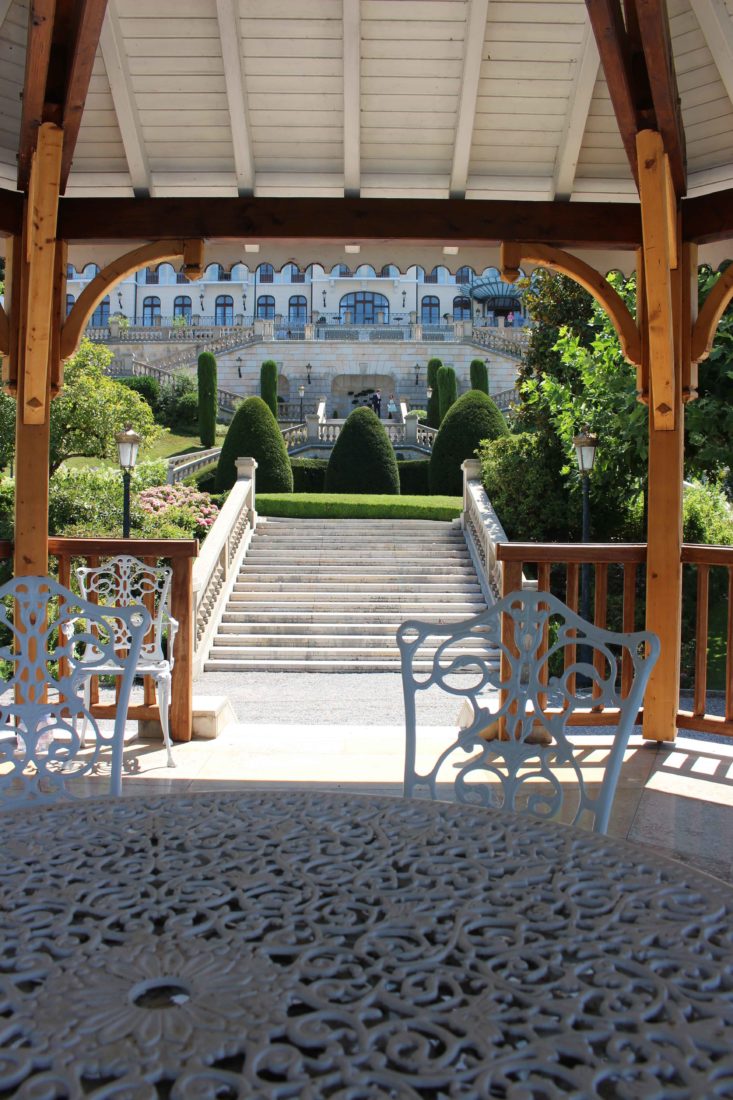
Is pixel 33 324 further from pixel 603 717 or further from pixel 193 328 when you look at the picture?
pixel 193 328

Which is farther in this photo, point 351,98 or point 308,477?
point 308,477

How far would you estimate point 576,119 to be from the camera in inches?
192

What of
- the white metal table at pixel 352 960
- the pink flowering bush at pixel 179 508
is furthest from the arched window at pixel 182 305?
the white metal table at pixel 352 960

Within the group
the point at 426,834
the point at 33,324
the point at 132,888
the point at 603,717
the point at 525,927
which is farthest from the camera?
the point at 603,717

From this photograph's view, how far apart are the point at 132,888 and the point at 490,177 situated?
4511 millimetres

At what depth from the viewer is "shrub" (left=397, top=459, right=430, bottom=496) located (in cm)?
2503

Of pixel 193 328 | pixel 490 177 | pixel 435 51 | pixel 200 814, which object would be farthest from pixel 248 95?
pixel 193 328

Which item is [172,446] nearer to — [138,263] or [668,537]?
[138,263]

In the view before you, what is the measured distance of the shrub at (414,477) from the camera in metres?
25.0

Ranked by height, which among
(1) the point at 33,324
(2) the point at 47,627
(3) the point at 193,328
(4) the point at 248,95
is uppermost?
(3) the point at 193,328

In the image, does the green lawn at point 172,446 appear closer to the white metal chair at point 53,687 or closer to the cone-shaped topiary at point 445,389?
the cone-shaped topiary at point 445,389

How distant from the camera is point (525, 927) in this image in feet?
4.31

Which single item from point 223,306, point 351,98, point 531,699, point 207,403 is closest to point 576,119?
point 351,98

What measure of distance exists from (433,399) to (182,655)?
30.0m
